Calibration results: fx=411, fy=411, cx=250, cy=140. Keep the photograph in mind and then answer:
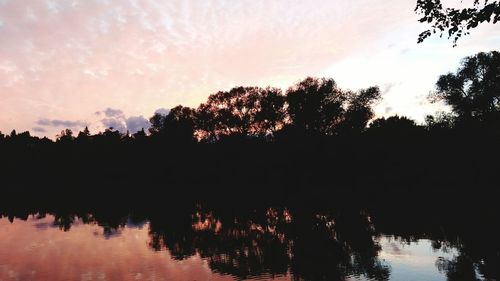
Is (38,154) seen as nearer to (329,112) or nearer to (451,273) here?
(329,112)

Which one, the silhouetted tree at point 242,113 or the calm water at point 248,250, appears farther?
the silhouetted tree at point 242,113

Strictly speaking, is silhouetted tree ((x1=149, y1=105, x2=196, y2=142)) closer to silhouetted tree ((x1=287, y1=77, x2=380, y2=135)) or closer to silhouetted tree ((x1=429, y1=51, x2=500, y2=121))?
silhouetted tree ((x1=287, y1=77, x2=380, y2=135))

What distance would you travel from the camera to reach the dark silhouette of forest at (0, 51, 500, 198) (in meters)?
70.1

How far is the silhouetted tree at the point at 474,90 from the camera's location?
74.8 m

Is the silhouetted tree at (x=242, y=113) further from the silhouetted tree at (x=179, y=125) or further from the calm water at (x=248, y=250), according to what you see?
the calm water at (x=248, y=250)

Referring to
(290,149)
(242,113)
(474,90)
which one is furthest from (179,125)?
(474,90)

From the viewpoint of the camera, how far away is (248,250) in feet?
101

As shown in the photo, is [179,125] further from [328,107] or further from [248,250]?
[248,250]

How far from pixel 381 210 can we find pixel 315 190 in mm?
29747

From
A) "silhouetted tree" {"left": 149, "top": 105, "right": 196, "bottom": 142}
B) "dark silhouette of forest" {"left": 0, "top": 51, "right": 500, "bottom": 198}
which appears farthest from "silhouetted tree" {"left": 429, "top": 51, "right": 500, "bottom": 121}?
"silhouetted tree" {"left": 149, "top": 105, "right": 196, "bottom": 142}

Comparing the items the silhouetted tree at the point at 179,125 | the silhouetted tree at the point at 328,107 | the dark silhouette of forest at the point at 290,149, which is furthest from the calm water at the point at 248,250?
the silhouetted tree at the point at 179,125

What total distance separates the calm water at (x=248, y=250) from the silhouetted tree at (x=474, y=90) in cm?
4567

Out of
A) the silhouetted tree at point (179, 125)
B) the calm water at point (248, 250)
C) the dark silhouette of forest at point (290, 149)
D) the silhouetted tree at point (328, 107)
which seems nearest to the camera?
the calm water at point (248, 250)

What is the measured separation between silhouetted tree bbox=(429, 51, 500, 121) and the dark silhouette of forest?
19cm
